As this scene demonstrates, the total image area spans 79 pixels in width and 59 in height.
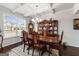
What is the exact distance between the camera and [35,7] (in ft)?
7.08

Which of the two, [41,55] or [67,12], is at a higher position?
[67,12]

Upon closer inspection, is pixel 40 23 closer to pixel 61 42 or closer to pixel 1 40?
pixel 61 42

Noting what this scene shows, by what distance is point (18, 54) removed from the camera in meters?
2.21

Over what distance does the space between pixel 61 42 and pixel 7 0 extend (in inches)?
52.9

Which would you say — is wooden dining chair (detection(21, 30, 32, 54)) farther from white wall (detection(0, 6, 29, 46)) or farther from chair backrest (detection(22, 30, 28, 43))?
white wall (detection(0, 6, 29, 46))

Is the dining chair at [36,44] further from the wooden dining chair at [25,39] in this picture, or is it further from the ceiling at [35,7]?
the ceiling at [35,7]

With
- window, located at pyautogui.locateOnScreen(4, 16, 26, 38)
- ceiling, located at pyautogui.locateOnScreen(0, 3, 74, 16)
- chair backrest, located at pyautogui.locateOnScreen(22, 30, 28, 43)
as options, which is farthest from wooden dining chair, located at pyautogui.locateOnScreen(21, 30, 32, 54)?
ceiling, located at pyautogui.locateOnScreen(0, 3, 74, 16)

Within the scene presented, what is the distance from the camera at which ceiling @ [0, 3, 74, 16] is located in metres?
2.09

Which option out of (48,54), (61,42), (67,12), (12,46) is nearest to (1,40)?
(12,46)

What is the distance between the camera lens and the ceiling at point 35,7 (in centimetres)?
209

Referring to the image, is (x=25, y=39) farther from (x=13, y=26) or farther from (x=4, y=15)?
(x=4, y=15)

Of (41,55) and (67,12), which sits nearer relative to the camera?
(67,12)

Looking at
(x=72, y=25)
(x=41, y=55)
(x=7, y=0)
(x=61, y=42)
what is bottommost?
(x=41, y=55)

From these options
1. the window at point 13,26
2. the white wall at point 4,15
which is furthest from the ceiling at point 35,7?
the window at point 13,26
